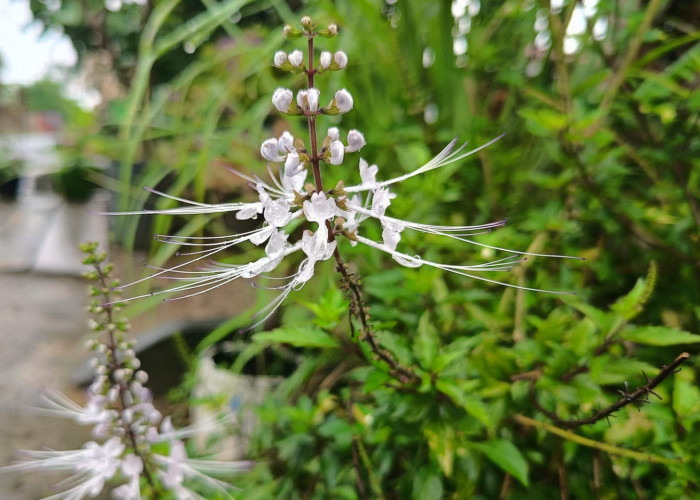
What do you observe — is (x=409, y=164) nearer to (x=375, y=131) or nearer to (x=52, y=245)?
(x=375, y=131)

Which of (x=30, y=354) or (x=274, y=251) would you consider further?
(x=30, y=354)

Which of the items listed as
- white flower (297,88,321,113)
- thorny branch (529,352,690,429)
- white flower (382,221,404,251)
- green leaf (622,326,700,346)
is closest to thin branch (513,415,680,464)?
thorny branch (529,352,690,429)

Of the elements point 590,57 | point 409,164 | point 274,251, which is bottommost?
point 274,251

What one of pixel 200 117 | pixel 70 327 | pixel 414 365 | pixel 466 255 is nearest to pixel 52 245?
pixel 70 327

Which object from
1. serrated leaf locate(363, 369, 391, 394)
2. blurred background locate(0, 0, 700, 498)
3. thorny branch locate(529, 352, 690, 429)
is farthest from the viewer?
blurred background locate(0, 0, 700, 498)

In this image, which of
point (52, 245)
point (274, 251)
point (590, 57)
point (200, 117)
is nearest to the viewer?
point (274, 251)

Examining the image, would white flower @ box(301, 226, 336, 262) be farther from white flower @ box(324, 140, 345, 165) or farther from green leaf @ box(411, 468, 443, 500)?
green leaf @ box(411, 468, 443, 500)

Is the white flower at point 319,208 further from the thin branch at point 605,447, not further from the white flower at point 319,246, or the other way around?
the thin branch at point 605,447
